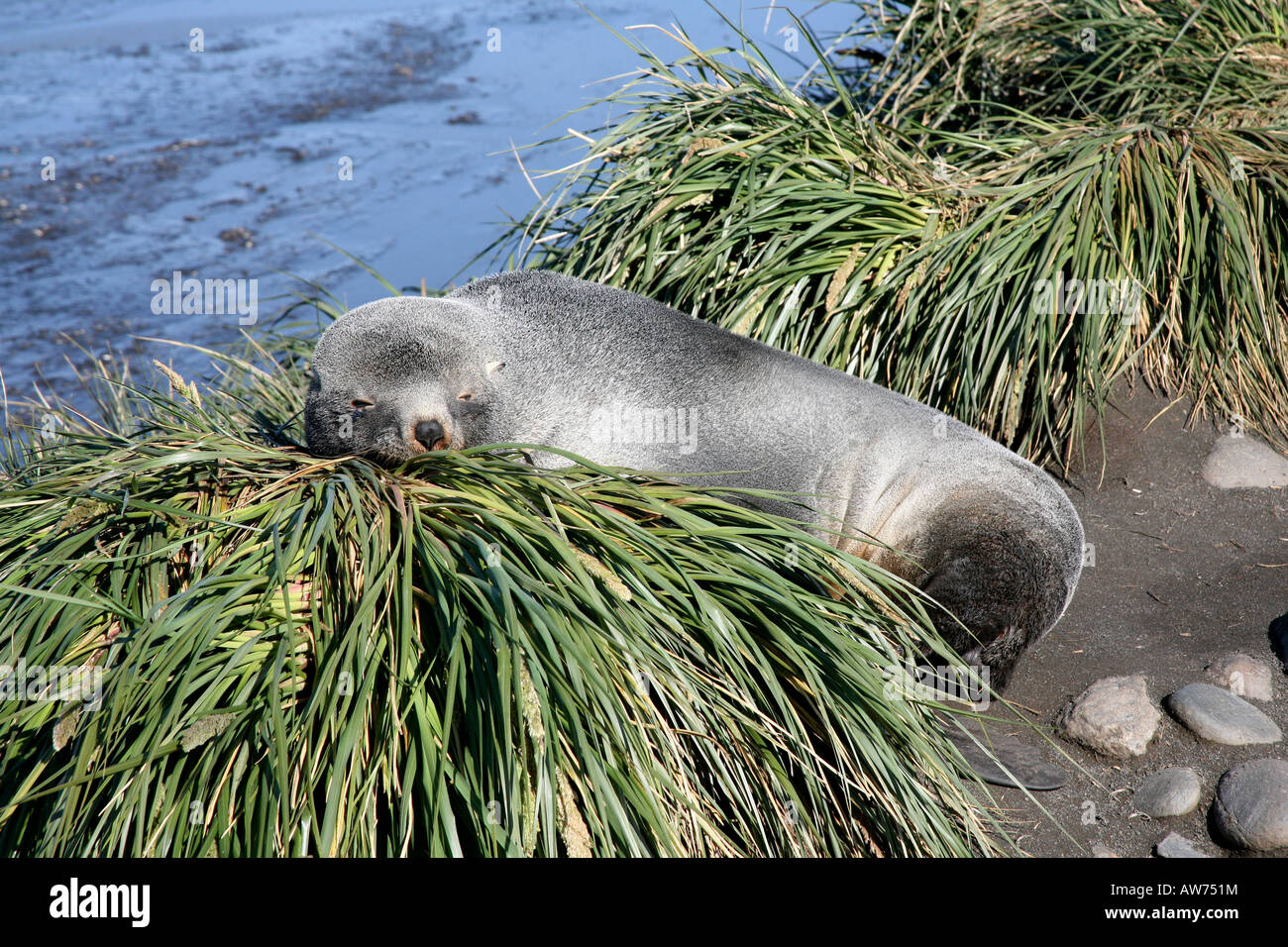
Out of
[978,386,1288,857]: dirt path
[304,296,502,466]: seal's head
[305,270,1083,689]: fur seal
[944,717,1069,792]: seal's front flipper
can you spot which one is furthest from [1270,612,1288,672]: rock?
[304,296,502,466]: seal's head

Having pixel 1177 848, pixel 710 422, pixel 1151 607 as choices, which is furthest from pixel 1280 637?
pixel 710 422

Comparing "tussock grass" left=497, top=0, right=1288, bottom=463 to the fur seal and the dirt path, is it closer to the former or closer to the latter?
the dirt path

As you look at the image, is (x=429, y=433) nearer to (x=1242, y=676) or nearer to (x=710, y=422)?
(x=710, y=422)

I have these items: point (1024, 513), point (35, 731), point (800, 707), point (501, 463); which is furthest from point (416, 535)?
point (1024, 513)

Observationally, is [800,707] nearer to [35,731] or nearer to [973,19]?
[35,731]

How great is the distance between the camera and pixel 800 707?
288 cm

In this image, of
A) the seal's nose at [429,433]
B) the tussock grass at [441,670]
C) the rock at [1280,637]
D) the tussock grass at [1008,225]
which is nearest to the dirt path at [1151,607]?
the rock at [1280,637]

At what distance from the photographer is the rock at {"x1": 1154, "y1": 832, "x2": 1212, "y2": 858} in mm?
2965

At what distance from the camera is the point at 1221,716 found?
3.34m

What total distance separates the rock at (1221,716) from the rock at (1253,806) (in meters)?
0.16

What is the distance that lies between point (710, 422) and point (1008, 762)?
1581 mm

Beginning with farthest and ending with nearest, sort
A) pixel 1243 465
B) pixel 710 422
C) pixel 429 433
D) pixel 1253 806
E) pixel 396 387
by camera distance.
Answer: pixel 1243 465 < pixel 710 422 < pixel 396 387 < pixel 429 433 < pixel 1253 806

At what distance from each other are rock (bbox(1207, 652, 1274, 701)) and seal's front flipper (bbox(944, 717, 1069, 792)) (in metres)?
0.76

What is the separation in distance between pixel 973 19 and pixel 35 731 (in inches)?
230
